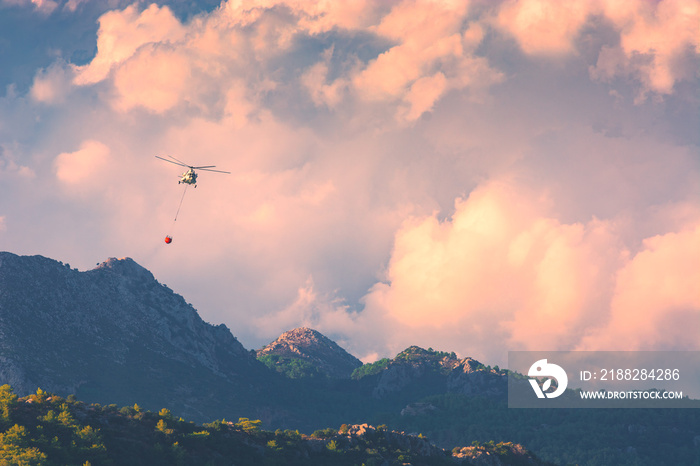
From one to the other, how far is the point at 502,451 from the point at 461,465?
72.5 feet

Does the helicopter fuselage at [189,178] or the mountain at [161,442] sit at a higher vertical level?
the helicopter fuselage at [189,178]

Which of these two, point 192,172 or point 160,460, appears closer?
point 160,460

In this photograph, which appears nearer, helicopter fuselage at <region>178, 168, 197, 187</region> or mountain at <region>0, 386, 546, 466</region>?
mountain at <region>0, 386, 546, 466</region>

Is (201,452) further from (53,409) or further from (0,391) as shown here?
(0,391)

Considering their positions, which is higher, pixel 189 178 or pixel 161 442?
pixel 189 178

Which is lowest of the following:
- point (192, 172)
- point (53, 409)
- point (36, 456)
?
point (36, 456)

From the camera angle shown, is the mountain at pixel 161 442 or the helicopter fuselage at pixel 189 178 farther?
the helicopter fuselage at pixel 189 178

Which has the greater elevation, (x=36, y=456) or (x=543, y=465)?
(x=543, y=465)

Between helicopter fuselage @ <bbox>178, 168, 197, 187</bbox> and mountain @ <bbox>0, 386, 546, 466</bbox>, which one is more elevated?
helicopter fuselage @ <bbox>178, 168, 197, 187</bbox>

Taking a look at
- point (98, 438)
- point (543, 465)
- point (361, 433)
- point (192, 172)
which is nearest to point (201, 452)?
point (98, 438)

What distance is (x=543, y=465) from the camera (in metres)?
199

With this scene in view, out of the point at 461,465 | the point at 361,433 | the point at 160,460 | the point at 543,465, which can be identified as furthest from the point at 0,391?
the point at 543,465

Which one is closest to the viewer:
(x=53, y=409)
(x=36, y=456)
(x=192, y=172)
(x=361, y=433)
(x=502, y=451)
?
(x=36, y=456)

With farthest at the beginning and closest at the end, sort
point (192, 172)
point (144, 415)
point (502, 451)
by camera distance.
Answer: point (502, 451), point (192, 172), point (144, 415)
